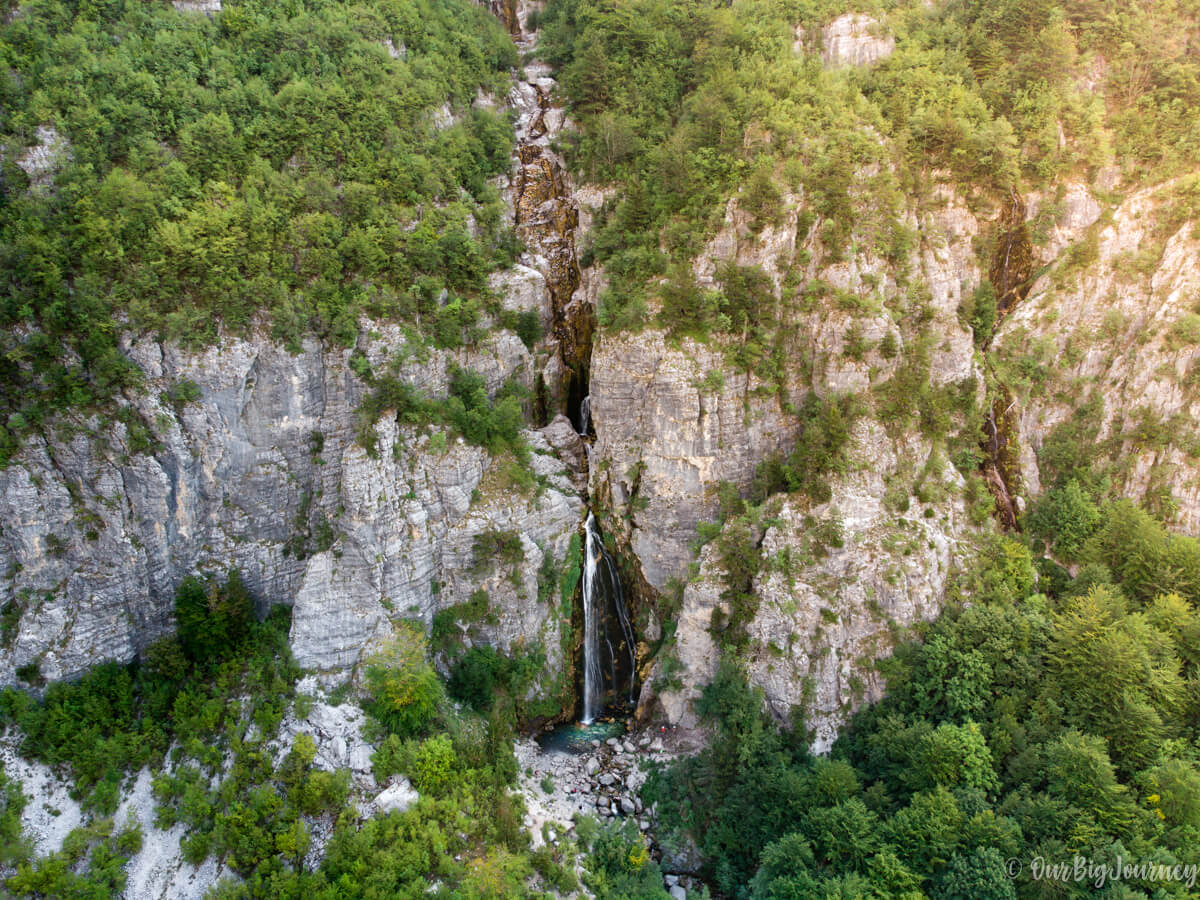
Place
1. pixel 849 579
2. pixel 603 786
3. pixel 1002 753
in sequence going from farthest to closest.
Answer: pixel 603 786 → pixel 849 579 → pixel 1002 753

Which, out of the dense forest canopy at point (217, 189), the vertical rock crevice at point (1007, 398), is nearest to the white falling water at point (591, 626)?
the dense forest canopy at point (217, 189)

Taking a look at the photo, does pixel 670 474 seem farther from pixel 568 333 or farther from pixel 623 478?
pixel 568 333

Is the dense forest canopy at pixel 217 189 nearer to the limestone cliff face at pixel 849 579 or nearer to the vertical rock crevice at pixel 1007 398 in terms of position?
the limestone cliff face at pixel 849 579

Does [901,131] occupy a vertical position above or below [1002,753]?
above

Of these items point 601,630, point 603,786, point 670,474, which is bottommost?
point 603,786

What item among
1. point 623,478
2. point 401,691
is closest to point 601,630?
point 623,478

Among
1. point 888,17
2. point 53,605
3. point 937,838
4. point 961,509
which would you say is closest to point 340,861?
point 53,605

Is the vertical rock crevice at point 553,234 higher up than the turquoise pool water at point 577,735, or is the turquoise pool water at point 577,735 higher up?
the vertical rock crevice at point 553,234
